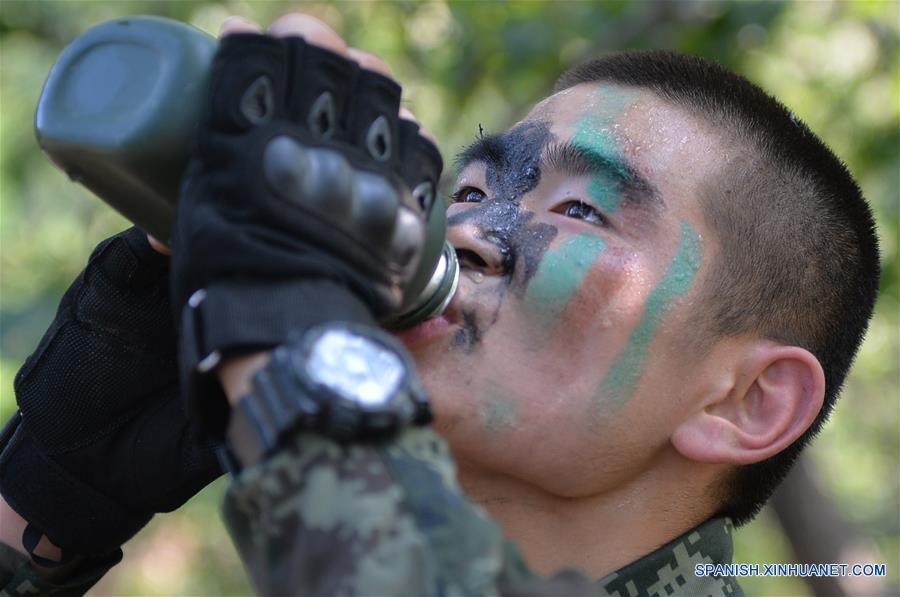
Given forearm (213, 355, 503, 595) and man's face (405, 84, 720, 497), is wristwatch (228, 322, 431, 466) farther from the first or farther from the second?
man's face (405, 84, 720, 497)

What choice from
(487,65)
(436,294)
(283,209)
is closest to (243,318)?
(283,209)

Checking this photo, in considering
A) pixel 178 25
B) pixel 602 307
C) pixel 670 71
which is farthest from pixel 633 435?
pixel 178 25

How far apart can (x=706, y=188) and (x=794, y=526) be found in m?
4.11

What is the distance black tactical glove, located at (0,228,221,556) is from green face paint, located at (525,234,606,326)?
76 cm

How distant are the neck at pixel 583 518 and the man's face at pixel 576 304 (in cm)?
5

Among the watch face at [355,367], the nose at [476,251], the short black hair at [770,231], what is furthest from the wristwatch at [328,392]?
the short black hair at [770,231]

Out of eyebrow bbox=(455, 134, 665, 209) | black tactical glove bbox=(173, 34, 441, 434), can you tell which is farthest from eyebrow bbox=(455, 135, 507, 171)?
black tactical glove bbox=(173, 34, 441, 434)

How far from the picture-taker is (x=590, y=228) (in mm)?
2445

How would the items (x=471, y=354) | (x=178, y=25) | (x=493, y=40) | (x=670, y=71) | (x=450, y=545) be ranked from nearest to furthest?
(x=450, y=545)
(x=178, y=25)
(x=471, y=354)
(x=670, y=71)
(x=493, y=40)

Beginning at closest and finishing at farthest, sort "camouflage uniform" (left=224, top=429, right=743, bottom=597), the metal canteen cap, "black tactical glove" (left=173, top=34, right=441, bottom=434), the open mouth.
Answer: "camouflage uniform" (left=224, top=429, right=743, bottom=597) → "black tactical glove" (left=173, top=34, right=441, bottom=434) → the metal canteen cap → the open mouth

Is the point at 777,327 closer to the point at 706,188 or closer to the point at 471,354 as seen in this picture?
the point at 706,188

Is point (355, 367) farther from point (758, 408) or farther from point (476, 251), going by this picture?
point (758, 408)

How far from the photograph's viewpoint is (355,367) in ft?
4.99

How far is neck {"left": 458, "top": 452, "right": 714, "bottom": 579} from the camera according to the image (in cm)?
241
